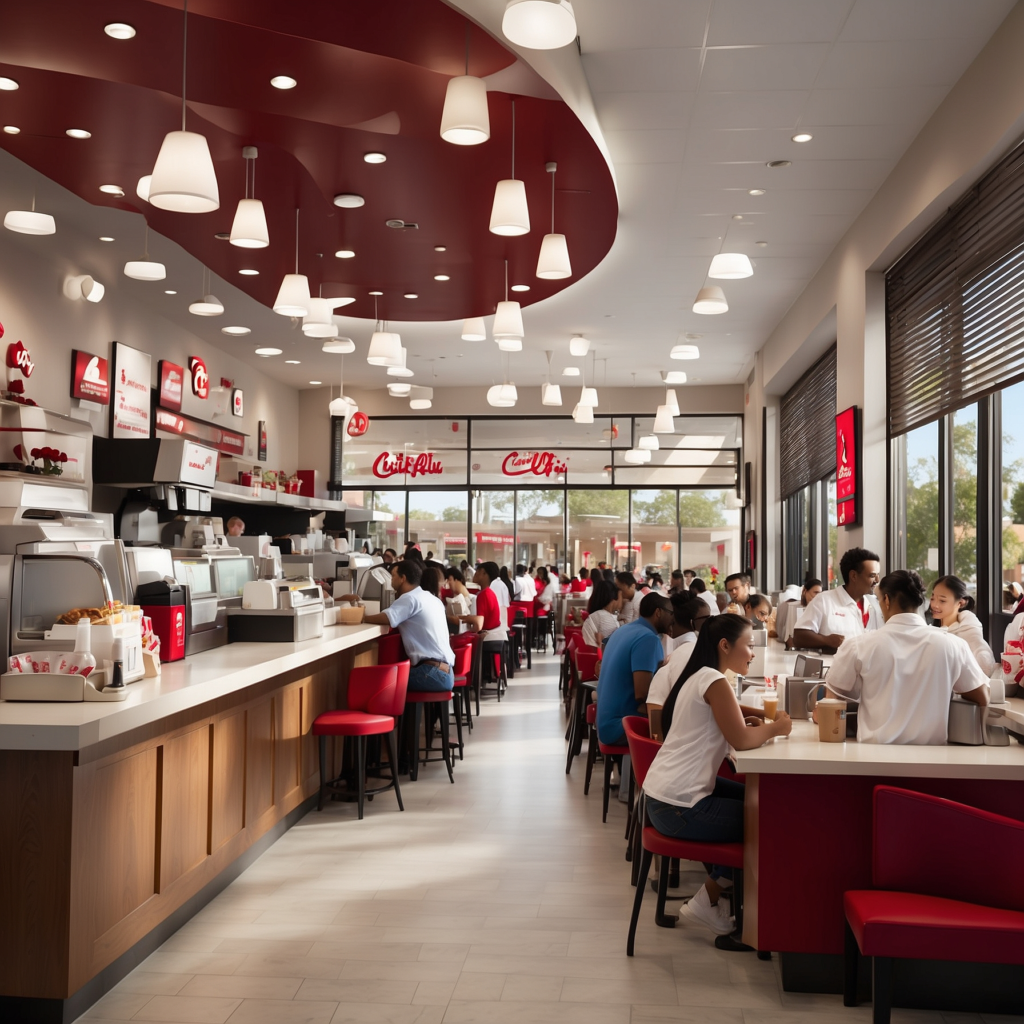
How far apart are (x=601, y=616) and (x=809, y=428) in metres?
4.97

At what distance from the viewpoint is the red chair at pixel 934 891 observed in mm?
2840

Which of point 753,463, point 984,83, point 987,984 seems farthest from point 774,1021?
point 753,463

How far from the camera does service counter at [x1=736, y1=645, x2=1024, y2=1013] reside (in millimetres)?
3336

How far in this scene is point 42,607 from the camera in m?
3.85

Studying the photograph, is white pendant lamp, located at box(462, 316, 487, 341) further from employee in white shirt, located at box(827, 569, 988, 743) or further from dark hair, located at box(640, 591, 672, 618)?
employee in white shirt, located at box(827, 569, 988, 743)

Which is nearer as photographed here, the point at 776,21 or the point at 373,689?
the point at 776,21

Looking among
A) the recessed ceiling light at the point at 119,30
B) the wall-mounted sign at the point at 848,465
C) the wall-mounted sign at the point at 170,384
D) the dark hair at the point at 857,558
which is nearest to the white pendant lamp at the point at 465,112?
the recessed ceiling light at the point at 119,30

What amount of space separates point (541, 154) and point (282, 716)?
365cm

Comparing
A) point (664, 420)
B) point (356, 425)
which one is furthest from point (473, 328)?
point (356, 425)

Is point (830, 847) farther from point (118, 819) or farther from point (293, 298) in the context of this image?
point (293, 298)

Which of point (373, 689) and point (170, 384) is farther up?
point (170, 384)

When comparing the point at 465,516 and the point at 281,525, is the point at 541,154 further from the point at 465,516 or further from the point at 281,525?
the point at 465,516

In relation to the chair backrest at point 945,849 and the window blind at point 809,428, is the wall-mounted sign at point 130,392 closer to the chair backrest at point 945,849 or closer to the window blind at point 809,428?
the window blind at point 809,428

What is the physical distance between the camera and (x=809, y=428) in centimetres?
1154
